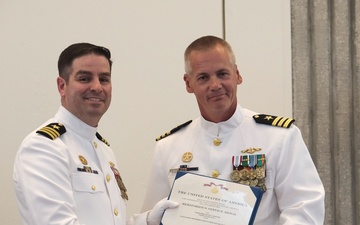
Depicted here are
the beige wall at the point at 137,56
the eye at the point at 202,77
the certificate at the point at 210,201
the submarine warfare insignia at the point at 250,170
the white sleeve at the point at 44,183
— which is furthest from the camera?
the beige wall at the point at 137,56

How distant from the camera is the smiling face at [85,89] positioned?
2.07 metres

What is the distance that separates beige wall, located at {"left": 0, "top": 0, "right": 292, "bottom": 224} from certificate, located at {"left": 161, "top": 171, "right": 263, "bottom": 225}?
1.01 m

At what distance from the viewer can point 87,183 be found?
6.51ft

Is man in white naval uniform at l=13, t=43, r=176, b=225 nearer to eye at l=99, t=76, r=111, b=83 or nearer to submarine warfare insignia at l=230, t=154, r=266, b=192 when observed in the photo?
eye at l=99, t=76, r=111, b=83

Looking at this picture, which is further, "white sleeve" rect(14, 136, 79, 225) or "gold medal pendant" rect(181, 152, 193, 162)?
"gold medal pendant" rect(181, 152, 193, 162)

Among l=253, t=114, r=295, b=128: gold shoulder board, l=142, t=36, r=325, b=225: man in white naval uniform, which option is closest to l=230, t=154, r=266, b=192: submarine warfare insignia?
l=142, t=36, r=325, b=225: man in white naval uniform

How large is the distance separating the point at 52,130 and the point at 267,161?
78 centimetres

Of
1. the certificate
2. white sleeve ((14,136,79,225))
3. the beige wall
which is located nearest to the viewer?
white sleeve ((14,136,79,225))

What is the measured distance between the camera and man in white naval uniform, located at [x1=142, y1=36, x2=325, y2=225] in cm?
204

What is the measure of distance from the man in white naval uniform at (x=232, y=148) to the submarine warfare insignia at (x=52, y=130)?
47 centimetres

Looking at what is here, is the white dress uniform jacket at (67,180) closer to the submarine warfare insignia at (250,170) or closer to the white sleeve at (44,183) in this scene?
the white sleeve at (44,183)

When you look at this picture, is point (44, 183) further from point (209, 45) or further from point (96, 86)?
point (209, 45)

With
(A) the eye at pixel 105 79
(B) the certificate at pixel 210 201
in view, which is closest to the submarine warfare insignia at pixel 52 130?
(A) the eye at pixel 105 79

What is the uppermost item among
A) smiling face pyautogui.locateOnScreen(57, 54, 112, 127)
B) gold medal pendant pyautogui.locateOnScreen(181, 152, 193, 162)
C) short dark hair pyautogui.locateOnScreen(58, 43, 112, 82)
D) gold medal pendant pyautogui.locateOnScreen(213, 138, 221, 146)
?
short dark hair pyautogui.locateOnScreen(58, 43, 112, 82)
